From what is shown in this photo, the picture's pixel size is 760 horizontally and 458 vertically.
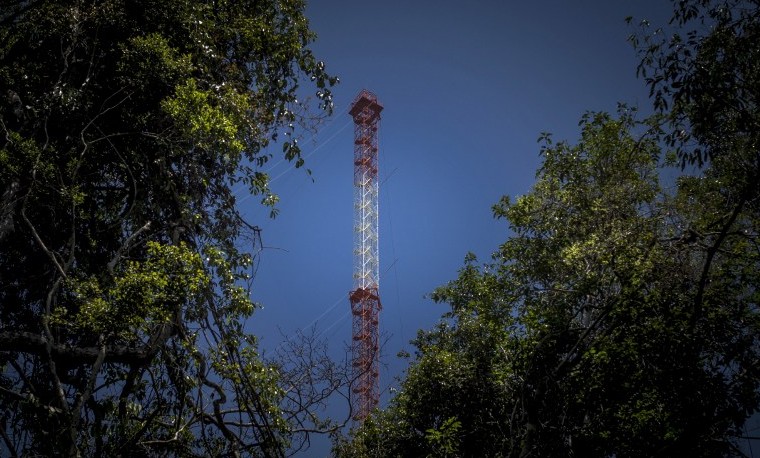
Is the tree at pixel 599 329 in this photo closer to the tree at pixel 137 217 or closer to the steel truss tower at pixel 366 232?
the tree at pixel 137 217

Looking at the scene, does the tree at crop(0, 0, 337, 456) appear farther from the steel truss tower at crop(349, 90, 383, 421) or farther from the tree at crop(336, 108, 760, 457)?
the steel truss tower at crop(349, 90, 383, 421)

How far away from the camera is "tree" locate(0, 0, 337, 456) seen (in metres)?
4.66

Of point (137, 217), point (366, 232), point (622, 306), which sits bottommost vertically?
point (622, 306)

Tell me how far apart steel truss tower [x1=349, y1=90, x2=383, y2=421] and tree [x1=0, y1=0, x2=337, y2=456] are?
49.2 ft

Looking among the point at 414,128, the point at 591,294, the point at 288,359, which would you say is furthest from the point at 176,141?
the point at 414,128

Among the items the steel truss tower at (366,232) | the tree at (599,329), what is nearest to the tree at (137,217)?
the tree at (599,329)

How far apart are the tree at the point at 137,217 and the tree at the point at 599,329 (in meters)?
3.19

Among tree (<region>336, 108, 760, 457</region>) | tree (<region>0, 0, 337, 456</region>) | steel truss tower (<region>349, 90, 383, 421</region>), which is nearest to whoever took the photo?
tree (<region>0, 0, 337, 456</region>)

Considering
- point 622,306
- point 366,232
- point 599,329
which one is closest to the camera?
point 622,306

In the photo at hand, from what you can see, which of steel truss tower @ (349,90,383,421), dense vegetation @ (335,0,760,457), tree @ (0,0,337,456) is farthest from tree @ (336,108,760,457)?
steel truss tower @ (349,90,383,421)

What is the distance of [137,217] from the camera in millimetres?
6289

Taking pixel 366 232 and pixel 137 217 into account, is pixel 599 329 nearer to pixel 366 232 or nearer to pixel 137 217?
pixel 137 217

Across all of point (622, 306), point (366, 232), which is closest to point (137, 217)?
point (622, 306)

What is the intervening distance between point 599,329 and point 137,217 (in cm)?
667
